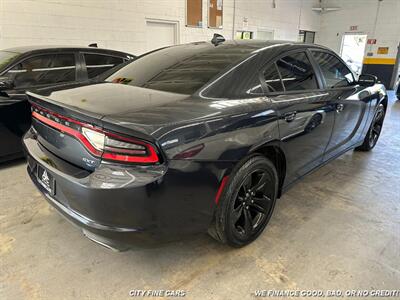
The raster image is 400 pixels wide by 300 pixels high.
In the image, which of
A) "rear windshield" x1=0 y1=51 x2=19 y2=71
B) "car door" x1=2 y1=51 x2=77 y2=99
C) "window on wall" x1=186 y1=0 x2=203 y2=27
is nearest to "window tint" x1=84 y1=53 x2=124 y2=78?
"car door" x1=2 y1=51 x2=77 y2=99

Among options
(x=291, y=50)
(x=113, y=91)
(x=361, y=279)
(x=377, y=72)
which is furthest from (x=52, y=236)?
(x=377, y=72)

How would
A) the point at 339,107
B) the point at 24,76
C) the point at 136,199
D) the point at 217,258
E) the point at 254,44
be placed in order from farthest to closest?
1. the point at 24,76
2. the point at 339,107
3. the point at 254,44
4. the point at 217,258
5. the point at 136,199

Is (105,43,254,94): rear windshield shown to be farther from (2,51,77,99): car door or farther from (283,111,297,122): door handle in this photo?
(2,51,77,99): car door

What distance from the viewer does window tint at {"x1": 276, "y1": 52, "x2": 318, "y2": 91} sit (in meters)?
2.02

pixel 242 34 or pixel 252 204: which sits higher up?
pixel 242 34

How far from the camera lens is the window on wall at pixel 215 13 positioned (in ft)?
25.4

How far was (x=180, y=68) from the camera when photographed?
1887mm

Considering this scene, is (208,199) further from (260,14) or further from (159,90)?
(260,14)

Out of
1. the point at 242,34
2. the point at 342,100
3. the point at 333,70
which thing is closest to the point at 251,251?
the point at 342,100

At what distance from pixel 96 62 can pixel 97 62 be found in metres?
0.01

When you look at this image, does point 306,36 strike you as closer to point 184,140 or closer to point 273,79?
point 273,79

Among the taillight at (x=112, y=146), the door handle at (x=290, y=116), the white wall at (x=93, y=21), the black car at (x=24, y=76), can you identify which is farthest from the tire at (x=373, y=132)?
the white wall at (x=93, y=21)

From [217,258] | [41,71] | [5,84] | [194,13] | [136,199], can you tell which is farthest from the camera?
[194,13]

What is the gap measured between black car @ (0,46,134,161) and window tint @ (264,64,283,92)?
6.31 feet
